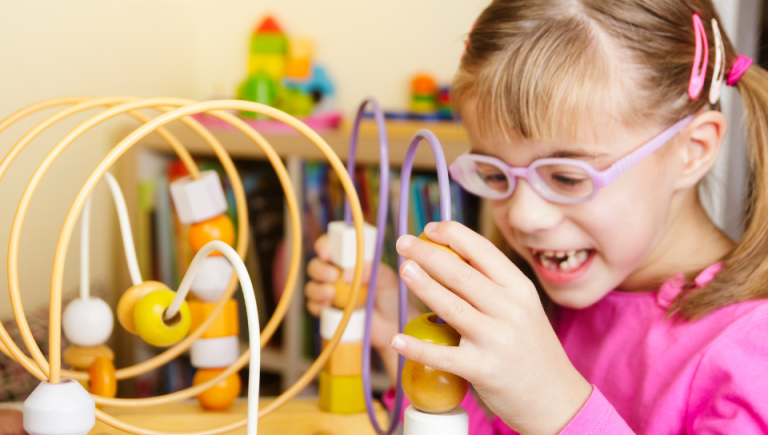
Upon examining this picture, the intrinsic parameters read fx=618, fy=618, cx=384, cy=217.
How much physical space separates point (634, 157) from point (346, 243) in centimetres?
32

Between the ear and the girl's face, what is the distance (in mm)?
21

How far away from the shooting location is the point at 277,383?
167 cm

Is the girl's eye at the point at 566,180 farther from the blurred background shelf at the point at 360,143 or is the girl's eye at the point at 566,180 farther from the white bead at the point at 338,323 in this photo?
the blurred background shelf at the point at 360,143

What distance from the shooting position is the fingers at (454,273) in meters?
0.45

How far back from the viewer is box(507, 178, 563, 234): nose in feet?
2.23

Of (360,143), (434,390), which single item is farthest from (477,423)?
(360,143)

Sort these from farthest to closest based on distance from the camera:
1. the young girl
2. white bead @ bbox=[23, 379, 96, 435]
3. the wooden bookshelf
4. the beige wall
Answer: the wooden bookshelf
the beige wall
the young girl
white bead @ bbox=[23, 379, 96, 435]

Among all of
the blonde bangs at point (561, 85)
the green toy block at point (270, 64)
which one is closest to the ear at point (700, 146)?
the blonde bangs at point (561, 85)

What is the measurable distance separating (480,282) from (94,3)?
1287mm

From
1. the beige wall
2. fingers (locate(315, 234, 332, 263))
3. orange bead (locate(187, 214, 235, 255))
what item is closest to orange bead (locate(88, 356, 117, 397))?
orange bead (locate(187, 214, 235, 255))

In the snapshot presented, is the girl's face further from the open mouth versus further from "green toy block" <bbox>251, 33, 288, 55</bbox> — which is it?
"green toy block" <bbox>251, 33, 288, 55</bbox>

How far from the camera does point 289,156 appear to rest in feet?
4.70

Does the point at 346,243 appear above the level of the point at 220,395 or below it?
above

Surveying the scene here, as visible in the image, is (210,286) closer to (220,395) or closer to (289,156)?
(220,395)
